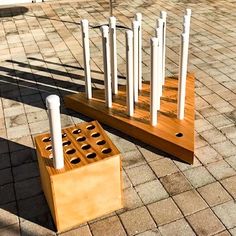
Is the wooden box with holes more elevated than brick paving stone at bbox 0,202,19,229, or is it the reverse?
the wooden box with holes

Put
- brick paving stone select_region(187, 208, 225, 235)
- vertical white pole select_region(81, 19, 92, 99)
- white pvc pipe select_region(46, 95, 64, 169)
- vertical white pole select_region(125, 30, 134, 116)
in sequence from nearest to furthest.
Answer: white pvc pipe select_region(46, 95, 64, 169) → brick paving stone select_region(187, 208, 225, 235) → vertical white pole select_region(125, 30, 134, 116) → vertical white pole select_region(81, 19, 92, 99)

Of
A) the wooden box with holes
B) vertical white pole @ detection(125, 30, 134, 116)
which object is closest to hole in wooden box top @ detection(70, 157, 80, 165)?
the wooden box with holes

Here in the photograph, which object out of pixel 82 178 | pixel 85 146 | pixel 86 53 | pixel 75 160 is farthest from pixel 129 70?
pixel 82 178

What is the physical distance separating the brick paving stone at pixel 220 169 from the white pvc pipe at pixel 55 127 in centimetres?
214

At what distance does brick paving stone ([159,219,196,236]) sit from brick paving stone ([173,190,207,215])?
0.55 feet

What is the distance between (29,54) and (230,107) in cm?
485

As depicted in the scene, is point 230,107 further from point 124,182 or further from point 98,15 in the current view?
point 98,15

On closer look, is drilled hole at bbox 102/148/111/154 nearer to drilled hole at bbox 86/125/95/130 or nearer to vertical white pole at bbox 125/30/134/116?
drilled hole at bbox 86/125/95/130

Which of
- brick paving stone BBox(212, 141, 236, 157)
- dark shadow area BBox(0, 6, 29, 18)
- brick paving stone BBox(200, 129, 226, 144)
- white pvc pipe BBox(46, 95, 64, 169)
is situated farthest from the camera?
dark shadow area BBox(0, 6, 29, 18)

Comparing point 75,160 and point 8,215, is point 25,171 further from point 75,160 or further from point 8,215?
point 75,160

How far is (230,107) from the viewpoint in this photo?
6.39 metres

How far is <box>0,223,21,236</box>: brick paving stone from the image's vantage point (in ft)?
13.6

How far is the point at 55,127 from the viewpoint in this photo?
3756 millimetres

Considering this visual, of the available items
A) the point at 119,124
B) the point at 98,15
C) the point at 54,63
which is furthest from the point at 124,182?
the point at 98,15
